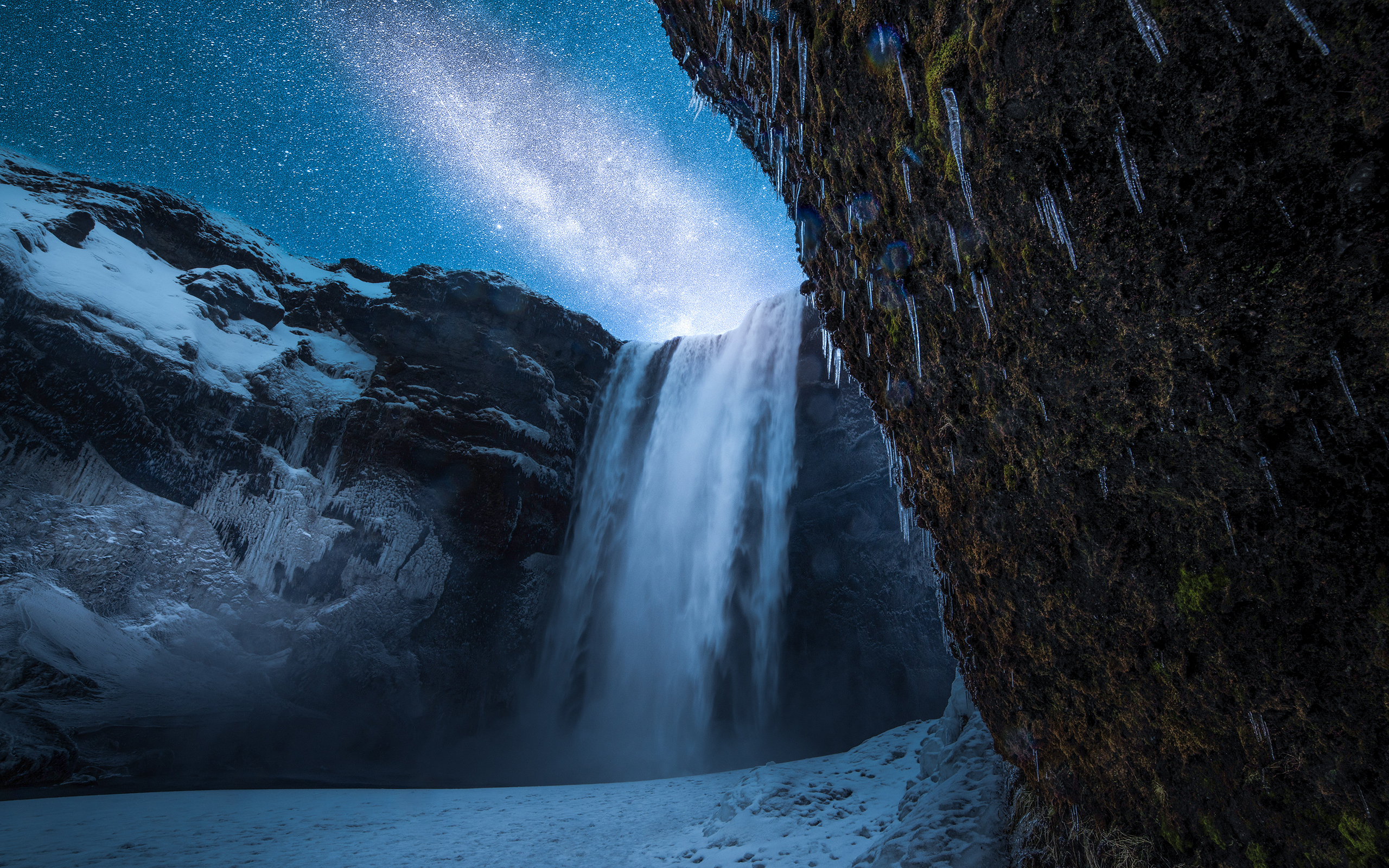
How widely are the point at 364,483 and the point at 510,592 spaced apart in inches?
197

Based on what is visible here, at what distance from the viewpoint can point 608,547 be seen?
16.4m

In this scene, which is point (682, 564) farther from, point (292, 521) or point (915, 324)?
point (915, 324)

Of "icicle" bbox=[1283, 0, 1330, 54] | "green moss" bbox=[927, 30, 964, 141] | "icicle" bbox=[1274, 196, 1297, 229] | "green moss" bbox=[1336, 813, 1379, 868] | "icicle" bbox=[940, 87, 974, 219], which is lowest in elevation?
"green moss" bbox=[1336, 813, 1379, 868]

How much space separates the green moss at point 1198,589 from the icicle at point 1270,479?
12.2 inches

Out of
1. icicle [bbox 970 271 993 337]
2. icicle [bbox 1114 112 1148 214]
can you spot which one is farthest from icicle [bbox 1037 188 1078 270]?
icicle [bbox 970 271 993 337]

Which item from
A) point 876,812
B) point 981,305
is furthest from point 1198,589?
point 876,812

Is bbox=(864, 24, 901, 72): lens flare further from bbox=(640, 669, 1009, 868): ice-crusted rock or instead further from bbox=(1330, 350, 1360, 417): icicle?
bbox=(640, 669, 1009, 868): ice-crusted rock

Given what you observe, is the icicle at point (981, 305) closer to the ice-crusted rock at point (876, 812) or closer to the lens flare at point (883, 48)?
the lens flare at point (883, 48)

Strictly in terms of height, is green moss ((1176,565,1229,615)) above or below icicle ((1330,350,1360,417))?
below

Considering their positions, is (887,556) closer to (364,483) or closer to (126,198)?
(364,483)

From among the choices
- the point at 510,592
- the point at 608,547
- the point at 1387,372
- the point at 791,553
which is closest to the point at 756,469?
the point at 791,553

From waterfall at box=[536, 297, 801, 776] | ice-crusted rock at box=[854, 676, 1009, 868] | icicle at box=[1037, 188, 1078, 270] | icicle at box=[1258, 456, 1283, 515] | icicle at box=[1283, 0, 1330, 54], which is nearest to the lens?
icicle at box=[1283, 0, 1330, 54]

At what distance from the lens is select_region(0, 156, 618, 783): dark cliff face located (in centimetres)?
1062

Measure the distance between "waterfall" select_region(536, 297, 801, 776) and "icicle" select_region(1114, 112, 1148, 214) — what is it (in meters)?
12.7
